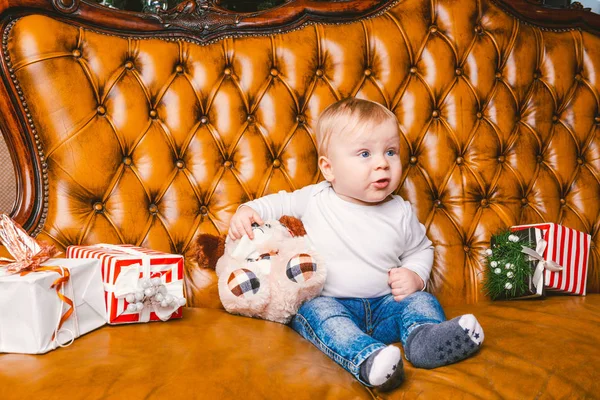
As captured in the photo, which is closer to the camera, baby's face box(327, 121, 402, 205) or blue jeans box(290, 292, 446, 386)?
blue jeans box(290, 292, 446, 386)

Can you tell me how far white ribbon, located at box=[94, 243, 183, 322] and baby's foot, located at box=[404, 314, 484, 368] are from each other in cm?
60

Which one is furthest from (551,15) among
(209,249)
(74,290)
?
(74,290)

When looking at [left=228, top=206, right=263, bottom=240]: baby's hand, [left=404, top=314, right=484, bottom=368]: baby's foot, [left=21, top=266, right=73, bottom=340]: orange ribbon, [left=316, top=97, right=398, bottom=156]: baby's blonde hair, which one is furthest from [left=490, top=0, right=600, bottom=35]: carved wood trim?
[left=21, top=266, right=73, bottom=340]: orange ribbon

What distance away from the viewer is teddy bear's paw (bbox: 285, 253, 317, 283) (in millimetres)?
1293

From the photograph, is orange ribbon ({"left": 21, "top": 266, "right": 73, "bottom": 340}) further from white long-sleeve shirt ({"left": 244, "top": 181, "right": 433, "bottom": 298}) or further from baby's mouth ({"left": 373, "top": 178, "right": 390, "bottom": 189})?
baby's mouth ({"left": 373, "top": 178, "right": 390, "bottom": 189})

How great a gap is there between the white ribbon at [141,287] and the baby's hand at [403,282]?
58cm

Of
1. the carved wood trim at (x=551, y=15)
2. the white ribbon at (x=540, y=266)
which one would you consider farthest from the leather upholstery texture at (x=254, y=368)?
the carved wood trim at (x=551, y=15)

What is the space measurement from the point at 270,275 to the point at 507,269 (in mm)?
760

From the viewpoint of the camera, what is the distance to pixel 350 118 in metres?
1.41

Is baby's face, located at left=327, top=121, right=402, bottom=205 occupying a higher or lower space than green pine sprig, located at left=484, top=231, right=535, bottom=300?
higher

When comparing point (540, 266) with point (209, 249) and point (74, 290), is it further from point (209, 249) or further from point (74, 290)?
point (74, 290)

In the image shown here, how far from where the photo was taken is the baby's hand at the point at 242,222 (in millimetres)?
1440

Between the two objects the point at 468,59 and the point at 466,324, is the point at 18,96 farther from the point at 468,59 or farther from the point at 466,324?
the point at 468,59

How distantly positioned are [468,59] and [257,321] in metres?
1.19
